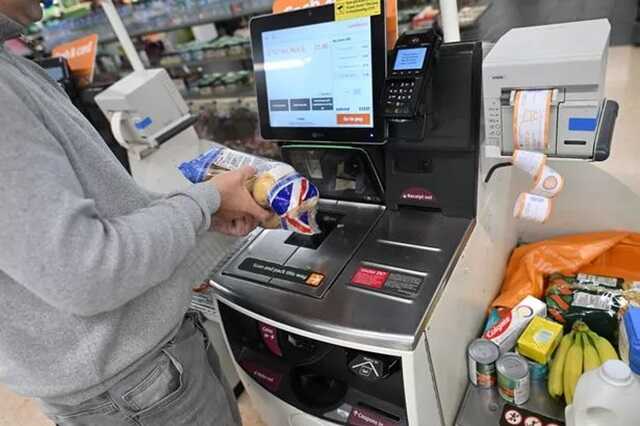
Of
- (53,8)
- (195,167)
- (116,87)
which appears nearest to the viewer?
(195,167)

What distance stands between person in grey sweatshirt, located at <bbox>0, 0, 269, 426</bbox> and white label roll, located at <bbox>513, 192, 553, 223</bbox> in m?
0.54

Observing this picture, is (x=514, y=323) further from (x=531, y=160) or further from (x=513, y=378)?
(x=531, y=160)

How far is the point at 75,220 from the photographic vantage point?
1.89 feet

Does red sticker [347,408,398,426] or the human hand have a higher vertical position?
the human hand

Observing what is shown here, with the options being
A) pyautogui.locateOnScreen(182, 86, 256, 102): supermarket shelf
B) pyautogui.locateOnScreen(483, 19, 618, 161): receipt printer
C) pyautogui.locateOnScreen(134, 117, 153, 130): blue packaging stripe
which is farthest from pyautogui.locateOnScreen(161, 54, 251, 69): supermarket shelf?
pyautogui.locateOnScreen(483, 19, 618, 161): receipt printer

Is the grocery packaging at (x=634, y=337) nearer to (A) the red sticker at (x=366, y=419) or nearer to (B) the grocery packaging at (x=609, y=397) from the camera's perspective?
(B) the grocery packaging at (x=609, y=397)

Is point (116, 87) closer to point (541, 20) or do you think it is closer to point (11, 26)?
point (11, 26)

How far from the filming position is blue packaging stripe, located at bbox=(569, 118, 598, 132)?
818mm

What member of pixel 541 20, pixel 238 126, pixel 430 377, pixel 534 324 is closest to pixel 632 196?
pixel 534 324

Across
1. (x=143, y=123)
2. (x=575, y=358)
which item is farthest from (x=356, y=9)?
(x=143, y=123)

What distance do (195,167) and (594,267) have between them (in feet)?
4.21

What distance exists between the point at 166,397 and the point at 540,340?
0.93 meters

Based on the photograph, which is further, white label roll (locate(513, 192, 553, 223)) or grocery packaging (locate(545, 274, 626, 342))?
grocery packaging (locate(545, 274, 626, 342))

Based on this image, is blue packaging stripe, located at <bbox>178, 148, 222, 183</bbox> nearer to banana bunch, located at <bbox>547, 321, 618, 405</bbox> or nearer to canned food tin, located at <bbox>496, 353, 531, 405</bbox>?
canned food tin, located at <bbox>496, 353, 531, 405</bbox>
